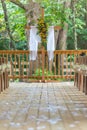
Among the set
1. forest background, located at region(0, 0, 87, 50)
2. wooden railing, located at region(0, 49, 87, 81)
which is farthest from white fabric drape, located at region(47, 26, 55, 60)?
forest background, located at region(0, 0, 87, 50)

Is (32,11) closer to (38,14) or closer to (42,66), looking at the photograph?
(38,14)

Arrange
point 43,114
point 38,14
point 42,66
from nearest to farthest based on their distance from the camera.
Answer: point 43,114
point 42,66
point 38,14

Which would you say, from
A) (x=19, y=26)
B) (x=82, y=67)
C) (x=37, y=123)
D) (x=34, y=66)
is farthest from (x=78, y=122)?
(x=19, y=26)

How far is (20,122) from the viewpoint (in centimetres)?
369

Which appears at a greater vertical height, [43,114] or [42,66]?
[42,66]

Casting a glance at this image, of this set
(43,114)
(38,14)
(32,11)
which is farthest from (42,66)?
(43,114)

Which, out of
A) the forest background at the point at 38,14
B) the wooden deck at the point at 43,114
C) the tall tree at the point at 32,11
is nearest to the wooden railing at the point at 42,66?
the forest background at the point at 38,14

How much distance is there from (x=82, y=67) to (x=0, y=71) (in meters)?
1.71

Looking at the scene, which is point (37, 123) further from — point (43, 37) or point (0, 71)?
point (43, 37)

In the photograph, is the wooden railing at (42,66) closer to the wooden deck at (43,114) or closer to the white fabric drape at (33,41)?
the white fabric drape at (33,41)

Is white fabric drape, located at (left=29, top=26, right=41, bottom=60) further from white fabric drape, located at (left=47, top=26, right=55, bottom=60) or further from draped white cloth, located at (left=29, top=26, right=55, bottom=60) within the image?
white fabric drape, located at (left=47, top=26, right=55, bottom=60)

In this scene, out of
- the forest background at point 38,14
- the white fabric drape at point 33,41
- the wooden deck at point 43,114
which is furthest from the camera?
the forest background at point 38,14

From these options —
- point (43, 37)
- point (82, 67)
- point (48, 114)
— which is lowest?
point (48, 114)

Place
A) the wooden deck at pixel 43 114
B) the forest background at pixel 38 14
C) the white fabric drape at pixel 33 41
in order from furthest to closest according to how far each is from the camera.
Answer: the forest background at pixel 38 14 < the white fabric drape at pixel 33 41 < the wooden deck at pixel 43 114
